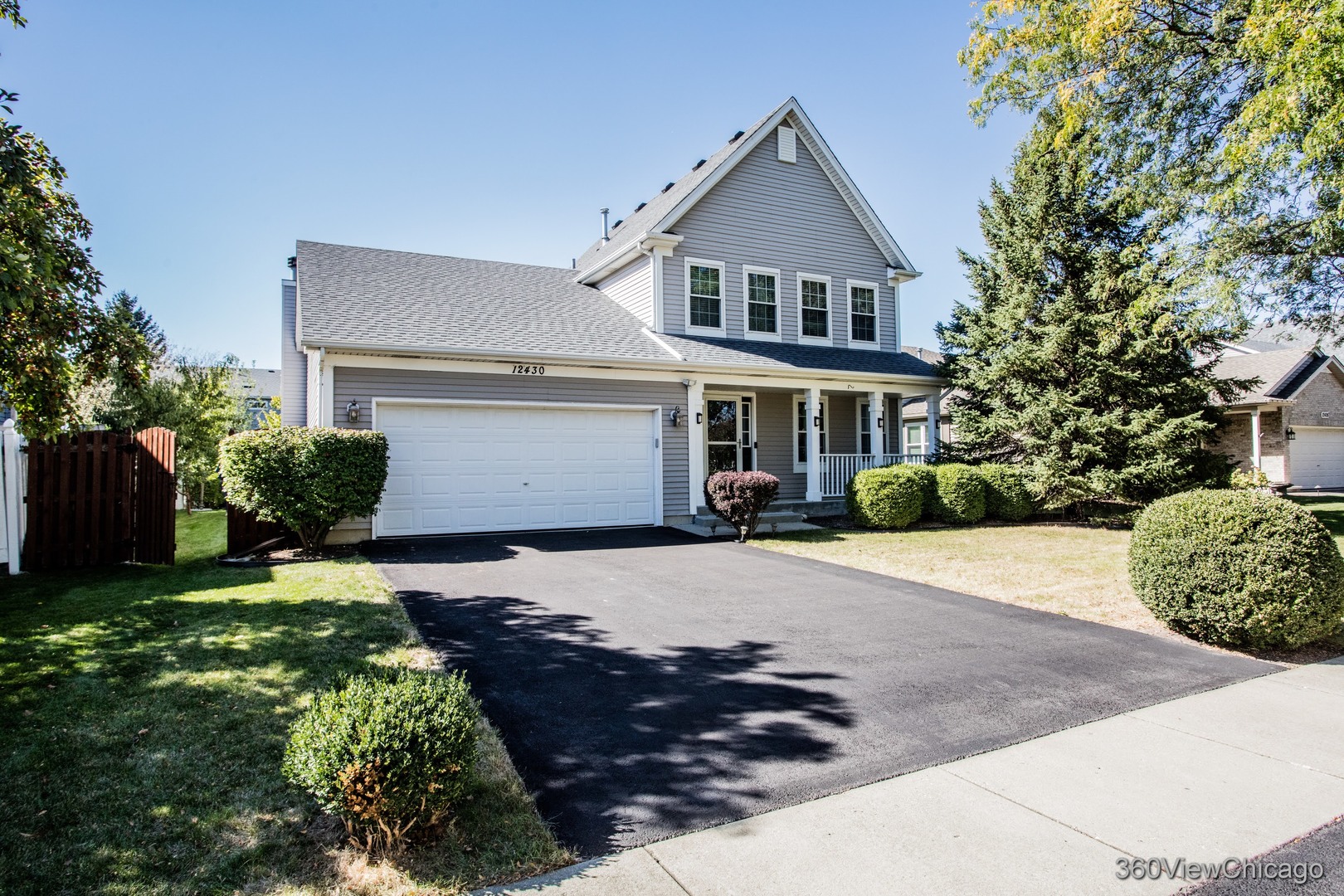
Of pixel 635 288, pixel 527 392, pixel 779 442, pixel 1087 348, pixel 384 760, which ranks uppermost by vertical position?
pixel 635 288

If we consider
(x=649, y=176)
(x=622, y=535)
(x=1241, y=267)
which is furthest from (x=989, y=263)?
(x=622, y=535)

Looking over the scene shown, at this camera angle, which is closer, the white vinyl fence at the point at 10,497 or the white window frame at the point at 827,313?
the white vinyl fence at the point at 10,497

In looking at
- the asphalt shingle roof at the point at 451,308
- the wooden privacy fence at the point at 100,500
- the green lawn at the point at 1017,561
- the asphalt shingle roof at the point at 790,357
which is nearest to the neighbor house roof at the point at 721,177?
the asphalt shingle roof at the point at 451,308

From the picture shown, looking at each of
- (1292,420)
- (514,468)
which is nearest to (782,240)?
(514,468)

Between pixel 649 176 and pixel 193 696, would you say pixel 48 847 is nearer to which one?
pixel 193 696

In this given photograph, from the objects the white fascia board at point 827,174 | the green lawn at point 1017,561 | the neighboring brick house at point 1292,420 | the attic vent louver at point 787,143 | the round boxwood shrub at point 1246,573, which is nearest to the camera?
the round boxwood shrub at point 1246,573

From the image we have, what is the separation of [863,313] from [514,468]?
10100 millimetres

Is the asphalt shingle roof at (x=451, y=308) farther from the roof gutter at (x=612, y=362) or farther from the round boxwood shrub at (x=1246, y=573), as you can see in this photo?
the round boxwood shrub at (x=1246, y=573)

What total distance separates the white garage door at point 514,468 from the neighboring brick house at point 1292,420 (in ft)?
69.9

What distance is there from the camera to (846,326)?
17250 mm

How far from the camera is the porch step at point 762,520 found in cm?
1317

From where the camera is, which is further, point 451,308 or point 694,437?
point 694,437

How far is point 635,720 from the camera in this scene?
4109 millimetres

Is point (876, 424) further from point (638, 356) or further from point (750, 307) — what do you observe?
point (638, 356)
